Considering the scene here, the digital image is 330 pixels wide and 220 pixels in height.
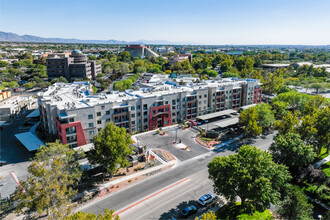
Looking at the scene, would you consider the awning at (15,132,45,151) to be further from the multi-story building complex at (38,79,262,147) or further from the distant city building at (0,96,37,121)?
the distant city building at (0,96,37,121)

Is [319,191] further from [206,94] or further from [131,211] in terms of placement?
[206,94]

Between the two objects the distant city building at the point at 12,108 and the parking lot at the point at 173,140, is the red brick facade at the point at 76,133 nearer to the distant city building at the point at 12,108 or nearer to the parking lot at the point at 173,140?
the parking lot at the point at 173,140

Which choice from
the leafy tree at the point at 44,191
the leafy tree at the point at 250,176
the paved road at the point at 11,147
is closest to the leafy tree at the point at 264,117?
the leafy tree at the point at 250,176

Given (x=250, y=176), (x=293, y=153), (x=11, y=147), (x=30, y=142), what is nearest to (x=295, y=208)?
(x=250, y=176)

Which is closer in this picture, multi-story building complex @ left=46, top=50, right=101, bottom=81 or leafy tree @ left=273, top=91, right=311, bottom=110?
leafy tree @ left=273, top=91, right=311, bottom=110

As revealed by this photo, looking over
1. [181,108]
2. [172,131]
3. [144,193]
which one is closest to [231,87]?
[181,108]

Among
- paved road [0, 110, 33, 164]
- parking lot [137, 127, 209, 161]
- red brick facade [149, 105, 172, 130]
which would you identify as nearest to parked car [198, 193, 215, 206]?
parking lot [137, 127, 209, 161]

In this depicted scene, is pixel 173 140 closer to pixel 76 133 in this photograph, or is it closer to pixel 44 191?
pixel 76 133
